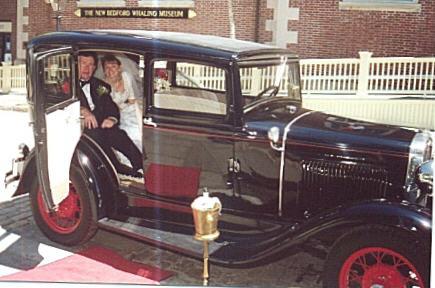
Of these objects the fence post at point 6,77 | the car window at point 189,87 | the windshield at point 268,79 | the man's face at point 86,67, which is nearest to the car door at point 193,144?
the car window at point 189,87

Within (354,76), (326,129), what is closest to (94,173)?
(326,129)

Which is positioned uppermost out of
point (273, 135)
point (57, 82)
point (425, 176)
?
point (57, 82)

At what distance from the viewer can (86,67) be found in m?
2.89

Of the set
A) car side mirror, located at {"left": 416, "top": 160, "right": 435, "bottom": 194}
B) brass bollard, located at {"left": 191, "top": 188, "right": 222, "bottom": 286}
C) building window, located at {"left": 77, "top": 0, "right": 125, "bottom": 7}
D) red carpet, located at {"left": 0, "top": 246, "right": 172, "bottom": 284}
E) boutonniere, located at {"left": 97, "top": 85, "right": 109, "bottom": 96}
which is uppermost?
building window, located at {"left": 77, "top": 0, "right": 125, "bottom": 7}

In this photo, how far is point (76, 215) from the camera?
305 centimetres

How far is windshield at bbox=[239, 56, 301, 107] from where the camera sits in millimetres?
2787

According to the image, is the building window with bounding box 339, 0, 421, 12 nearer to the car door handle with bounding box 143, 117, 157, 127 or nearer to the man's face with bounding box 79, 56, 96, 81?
the car door handle with bounding box 143, 117, 157, 127

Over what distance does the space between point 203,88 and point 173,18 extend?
40 cm

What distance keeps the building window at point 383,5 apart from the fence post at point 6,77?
1.88 meters

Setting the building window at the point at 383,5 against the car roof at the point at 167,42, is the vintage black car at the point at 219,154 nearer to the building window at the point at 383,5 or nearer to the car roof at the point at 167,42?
the car roof at the point at 167,42

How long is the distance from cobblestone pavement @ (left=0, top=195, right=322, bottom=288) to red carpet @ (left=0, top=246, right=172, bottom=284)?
0.13 ft

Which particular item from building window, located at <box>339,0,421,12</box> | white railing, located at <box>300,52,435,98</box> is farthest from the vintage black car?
building window, located at <box>339,0,421,12</box>

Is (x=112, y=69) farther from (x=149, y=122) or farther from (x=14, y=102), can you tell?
(x=14, y=102)

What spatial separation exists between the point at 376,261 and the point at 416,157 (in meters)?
0.55
